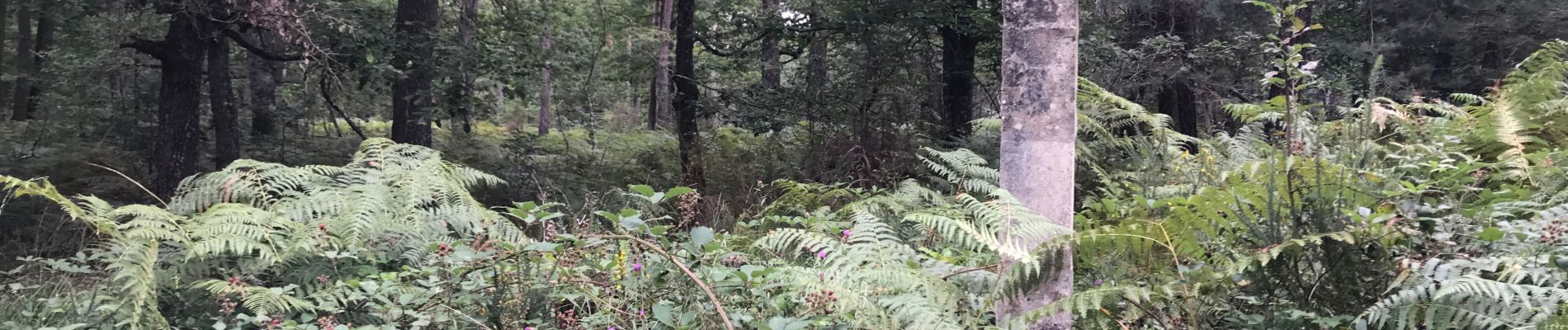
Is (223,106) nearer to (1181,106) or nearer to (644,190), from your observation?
(644,190)

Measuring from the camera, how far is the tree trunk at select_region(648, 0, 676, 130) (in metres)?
12.6

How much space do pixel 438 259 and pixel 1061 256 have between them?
224 cm

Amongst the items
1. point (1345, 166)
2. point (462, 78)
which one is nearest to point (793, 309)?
point (1345, 166)

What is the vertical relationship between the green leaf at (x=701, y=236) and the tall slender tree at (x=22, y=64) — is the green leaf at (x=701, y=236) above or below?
below

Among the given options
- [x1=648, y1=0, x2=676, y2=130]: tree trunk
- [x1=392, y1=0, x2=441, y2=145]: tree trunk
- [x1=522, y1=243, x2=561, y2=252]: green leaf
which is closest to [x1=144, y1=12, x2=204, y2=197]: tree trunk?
[x1=392, y1=0, x2=441, y2=145]: tree trunk

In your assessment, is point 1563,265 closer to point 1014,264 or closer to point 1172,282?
point 1172,282

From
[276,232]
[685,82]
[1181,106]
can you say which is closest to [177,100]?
[685,82]

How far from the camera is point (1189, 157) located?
4875 millimetres

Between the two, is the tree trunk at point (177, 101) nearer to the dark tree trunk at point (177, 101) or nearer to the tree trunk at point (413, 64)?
the dark tree trunk at point (177, 101)

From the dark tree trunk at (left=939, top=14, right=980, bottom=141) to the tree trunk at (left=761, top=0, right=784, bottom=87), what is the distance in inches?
82.5

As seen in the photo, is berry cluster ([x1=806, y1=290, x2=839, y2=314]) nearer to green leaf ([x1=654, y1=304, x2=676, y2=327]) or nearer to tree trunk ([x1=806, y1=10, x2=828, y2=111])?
green leaf ([x1=654, y1=304, x2=676, y2=327])

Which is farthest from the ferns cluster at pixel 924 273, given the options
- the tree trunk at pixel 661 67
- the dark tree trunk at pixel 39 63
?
the dark tree trunk at pixel 39 63

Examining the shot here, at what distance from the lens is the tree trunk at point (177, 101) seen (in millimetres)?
→ 9070

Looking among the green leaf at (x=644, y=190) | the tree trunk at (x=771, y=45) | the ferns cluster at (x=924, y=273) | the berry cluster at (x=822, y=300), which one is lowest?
the berry cluster at (x=822, y=300)
